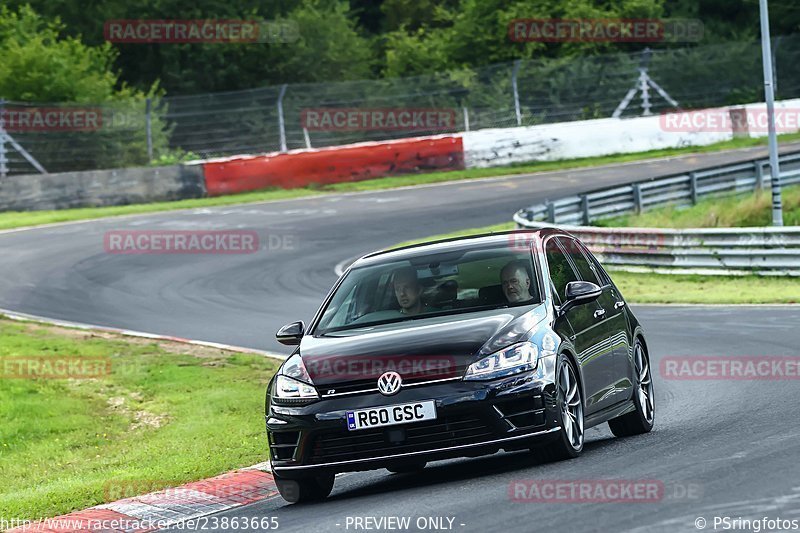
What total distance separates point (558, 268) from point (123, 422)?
18.1 ft

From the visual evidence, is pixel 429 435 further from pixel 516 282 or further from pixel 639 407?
pixel 639 407

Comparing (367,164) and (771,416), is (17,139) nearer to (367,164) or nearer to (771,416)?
(367,164)

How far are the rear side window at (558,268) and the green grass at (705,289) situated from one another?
10433 mm

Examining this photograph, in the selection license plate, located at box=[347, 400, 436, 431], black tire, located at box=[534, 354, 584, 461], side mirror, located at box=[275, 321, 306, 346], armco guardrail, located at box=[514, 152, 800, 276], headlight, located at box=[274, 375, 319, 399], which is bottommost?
armco guardrail, located at box=[514, 152, 800, 276]

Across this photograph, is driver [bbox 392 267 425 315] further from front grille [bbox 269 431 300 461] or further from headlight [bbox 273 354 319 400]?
front grille [bbox 269 431 300 461]

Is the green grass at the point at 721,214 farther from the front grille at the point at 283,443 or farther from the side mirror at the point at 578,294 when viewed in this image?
the front grille at the point at 283,443

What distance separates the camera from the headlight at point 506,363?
8.64 m

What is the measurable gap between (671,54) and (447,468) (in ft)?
114

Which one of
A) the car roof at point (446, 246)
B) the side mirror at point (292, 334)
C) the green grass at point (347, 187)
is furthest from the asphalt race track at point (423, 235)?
the car roof at point (446, 246)

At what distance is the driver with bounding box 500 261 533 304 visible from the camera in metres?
9.56

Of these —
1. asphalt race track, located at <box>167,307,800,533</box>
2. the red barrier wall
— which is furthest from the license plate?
the red barrier wall

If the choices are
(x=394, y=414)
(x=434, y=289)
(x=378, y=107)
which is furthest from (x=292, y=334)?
(x=378, y=107)

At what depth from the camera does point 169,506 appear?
9.18m

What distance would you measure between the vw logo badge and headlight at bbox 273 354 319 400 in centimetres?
42
